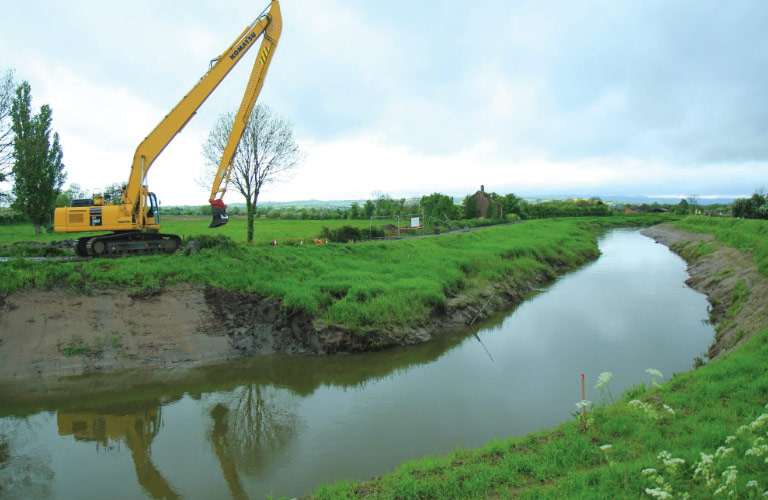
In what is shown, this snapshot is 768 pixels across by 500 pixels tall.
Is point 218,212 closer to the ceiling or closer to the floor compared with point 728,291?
closer to the ceiling

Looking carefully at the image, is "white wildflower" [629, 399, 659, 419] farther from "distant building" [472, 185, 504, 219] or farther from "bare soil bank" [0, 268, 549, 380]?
"distant building" [472, 185, 504, 219]

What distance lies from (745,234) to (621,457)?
112 ft

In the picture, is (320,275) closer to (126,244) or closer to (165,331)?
(165,331)

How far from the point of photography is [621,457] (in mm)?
7148

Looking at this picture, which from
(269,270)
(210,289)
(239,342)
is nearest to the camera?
(239,342)

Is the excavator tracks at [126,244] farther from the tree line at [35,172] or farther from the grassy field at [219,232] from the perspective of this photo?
the tree line at [35,172]

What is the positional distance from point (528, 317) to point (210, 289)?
13722 mm

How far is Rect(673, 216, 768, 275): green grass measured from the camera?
23797mm

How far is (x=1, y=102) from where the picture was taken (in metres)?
25.6

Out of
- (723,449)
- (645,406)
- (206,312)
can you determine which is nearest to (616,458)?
(645,406)

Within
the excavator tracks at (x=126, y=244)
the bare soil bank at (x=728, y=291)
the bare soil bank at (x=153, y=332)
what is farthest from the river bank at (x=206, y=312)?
the bare soil bank at (x=728, y=291)

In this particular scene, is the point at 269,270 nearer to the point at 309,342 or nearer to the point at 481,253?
the point at 309,342

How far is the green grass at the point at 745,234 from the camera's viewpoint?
23797 millimetres

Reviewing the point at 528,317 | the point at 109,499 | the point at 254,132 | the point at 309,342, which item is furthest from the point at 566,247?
the point at 109,499
